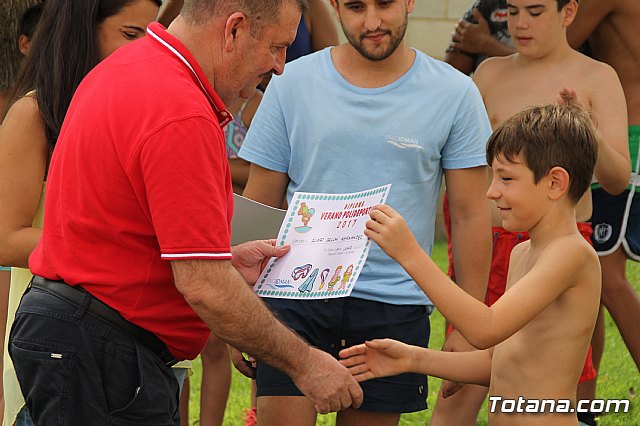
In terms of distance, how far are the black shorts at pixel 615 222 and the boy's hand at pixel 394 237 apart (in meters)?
2.38

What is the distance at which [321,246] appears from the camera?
11.2 feet

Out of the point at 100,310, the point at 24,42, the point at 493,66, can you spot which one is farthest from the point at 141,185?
the point at 493,66

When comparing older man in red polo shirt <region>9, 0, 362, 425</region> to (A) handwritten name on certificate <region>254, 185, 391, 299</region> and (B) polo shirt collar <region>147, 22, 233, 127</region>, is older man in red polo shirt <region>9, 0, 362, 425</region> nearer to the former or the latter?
(B) polo shirt collar <region>147, 22, 233, 127</region>

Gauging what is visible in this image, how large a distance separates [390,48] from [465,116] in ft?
1.17

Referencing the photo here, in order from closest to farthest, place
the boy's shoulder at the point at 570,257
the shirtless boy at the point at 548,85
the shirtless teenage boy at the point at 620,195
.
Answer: the boy's shoulder at the point at 570,257 → the shirtless boy at the point at 548,85 → the shirtless teenage boy at the point at 620,195

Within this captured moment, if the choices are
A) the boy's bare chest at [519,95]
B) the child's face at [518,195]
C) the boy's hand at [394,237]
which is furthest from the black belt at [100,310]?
the boy's bare chest at [519,95]

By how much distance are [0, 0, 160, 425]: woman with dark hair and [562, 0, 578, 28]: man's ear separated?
2.09 metres

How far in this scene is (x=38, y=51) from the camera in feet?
11.7

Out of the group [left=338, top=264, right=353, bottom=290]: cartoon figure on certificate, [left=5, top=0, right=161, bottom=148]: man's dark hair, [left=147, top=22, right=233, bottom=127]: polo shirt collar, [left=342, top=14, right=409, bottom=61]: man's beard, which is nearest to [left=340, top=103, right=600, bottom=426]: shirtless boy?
[left=338, top=264, right=353, bottom=290]: cartoon figure on certificate

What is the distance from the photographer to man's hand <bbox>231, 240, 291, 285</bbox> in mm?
3498

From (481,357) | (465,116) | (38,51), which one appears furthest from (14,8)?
(481,357)

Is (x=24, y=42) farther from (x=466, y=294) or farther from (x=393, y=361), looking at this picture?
(x=466, y=294)

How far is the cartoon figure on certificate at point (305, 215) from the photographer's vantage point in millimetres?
3492

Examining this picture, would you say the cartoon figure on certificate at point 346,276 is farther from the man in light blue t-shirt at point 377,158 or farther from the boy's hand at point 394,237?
the man in light blue t-shirt at point 377,158
